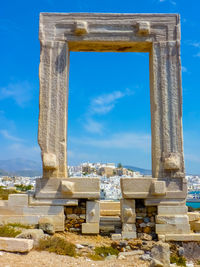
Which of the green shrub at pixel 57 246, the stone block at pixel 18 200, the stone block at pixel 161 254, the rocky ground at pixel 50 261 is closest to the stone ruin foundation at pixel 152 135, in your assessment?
the stone block at pixel 18 200

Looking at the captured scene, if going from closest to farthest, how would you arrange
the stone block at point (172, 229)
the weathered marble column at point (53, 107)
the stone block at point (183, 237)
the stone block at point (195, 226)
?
the stone block at point (183, 237) < the stone block at point (172, 229) < the weathered marble column at point (53, 107) < the stone block at point (195, 226)

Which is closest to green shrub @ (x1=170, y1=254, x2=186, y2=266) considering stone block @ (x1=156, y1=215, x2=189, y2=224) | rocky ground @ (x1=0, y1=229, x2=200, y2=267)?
rocky ground @ (x1=0, y1=229, x2=200, y2=267)

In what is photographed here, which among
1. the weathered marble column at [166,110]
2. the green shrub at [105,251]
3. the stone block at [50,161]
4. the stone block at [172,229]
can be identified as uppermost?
the weathered marble column at [166,110]

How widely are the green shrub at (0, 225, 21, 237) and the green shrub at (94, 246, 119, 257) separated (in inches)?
67.0

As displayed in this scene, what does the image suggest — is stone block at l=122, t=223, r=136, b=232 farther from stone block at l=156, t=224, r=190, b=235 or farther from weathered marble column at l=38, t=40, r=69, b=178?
weathered marble column at l=38, t=40, r=69, b=178

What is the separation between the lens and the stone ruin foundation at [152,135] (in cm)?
712

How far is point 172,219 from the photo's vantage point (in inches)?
278

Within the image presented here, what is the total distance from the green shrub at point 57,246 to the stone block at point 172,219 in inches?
89.9

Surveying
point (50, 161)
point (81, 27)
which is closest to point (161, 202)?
point (50, 161)

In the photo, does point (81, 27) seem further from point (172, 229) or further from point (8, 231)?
point (172, 229)

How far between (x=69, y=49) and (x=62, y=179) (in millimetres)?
3670

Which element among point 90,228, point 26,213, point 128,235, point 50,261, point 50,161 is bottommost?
point 50,261

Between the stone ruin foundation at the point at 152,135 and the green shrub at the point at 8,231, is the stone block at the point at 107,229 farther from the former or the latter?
the green shrub at the point at 8,231

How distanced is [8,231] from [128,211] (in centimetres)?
276
